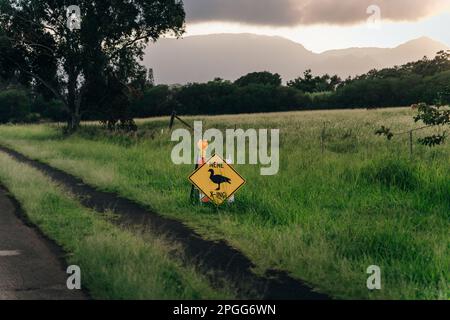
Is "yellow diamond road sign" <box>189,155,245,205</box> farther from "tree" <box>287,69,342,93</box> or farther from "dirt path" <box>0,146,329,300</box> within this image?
"tree" <box>287,69,342,93</box>

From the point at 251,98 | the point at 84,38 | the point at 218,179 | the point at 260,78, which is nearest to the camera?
the point at 218,179

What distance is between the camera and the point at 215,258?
7195 mm

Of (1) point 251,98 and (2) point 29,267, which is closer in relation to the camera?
(2) point 29,267

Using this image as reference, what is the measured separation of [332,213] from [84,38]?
2843 cm

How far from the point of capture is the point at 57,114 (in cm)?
7562

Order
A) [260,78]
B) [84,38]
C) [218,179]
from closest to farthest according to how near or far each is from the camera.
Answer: [218,179]
[84,38]
[260,78]

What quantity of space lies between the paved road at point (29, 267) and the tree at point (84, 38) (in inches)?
1063

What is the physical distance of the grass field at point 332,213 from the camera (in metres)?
6.35

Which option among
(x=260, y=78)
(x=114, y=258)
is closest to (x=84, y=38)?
(x=114, y=258)

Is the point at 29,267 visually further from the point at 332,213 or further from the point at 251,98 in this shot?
the point at 251,98

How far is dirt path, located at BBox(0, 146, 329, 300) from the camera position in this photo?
5816mm

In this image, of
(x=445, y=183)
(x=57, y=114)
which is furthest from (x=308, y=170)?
(x=57, y=114)

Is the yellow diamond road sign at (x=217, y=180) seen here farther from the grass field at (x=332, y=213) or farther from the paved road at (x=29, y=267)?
the paved road at (x=29, y=267)
